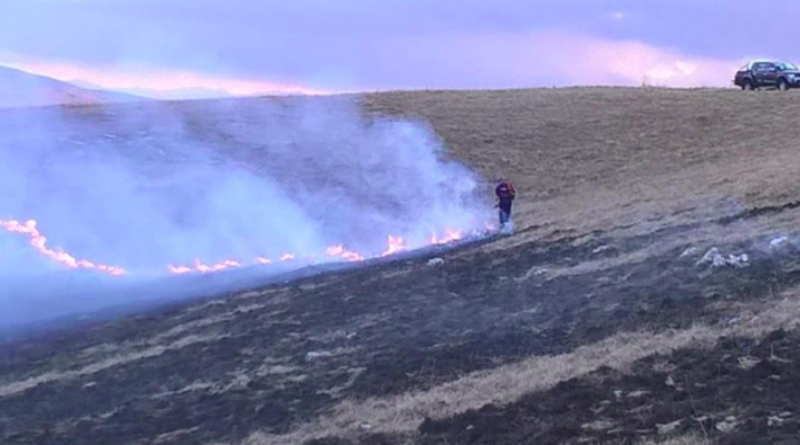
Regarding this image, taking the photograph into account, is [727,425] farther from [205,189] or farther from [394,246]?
[205,189]

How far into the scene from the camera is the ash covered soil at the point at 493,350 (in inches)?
422

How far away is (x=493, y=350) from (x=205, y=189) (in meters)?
26.3

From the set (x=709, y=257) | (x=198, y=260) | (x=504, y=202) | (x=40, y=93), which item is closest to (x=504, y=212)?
(x=504, y=202)

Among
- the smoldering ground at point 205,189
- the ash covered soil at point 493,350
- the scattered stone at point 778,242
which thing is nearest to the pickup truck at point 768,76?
the smoldering ground at point 205,189

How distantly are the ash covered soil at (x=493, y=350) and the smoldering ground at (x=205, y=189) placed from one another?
5.67 metres

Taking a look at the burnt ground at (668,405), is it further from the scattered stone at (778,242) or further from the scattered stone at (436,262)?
the scattered stone at (436,262)

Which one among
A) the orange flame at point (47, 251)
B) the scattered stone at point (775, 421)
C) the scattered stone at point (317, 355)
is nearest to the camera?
the scattered stone at point (775, 421)

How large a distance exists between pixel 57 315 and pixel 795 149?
73.9 feet

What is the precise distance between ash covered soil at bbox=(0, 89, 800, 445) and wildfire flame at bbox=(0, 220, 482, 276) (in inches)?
122

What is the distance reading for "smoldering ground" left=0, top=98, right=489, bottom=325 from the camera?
30797 mm

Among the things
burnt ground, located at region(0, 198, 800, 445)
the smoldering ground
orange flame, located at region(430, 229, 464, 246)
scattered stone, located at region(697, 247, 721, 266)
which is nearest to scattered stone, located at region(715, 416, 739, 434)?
burnt ground, located at region(0, 198, 800, 445)

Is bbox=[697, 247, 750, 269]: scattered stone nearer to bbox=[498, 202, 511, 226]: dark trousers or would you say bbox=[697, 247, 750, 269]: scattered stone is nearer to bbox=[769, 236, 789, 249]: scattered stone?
bbox=[769, 236, 789, 249]: scattered stone

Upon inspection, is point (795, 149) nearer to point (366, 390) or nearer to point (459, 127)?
point (459, 127)

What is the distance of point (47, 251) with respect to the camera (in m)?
32.0
